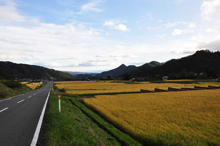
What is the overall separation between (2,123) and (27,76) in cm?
19851

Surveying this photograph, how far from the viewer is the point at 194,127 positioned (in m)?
10.8

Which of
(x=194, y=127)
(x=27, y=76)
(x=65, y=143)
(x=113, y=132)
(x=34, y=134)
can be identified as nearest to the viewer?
(x=65, y=143)

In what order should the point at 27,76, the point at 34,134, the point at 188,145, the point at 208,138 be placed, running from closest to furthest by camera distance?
1. the point at 34,134
2. the point at 188,145
3. the point at 208,138
4. the point at 27,76

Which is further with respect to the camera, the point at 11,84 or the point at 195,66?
the point at 195,66

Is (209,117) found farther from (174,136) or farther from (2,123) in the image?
(2,123)

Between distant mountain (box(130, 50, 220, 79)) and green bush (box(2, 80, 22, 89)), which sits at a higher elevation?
distant mountain (box(130, 50, 220, 79))

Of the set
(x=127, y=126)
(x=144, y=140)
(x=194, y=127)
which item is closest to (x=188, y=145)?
(x=144, y=140)

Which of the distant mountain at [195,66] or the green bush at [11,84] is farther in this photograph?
the distant mountain at [195,66]

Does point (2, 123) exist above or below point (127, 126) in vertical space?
above

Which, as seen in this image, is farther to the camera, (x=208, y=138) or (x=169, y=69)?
(x=169, y=69)

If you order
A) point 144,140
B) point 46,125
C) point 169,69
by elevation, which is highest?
point 169,69

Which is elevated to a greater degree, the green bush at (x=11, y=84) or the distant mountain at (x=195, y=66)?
the distant mountain at (x=195, y=66)

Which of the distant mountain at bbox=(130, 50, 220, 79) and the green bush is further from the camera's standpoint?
the distant mountain at bbox=(130, 50, 220, 79)

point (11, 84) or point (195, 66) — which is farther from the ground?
point (195, 66)
